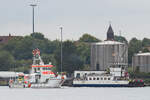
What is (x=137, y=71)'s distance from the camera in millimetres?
189125

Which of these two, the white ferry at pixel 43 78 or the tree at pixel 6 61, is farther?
the tree at pixel 6 61

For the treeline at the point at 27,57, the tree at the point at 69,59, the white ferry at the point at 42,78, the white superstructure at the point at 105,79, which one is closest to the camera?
the white ferry at the point at 42,78

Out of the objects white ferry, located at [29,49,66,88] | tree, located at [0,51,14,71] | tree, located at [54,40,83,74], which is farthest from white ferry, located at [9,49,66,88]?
tree, located at [54,40,83,74]

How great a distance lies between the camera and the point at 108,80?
509 ft

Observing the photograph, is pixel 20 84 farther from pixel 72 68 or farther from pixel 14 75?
pixel 72 68

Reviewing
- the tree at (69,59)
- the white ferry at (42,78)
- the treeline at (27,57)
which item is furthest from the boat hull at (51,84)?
the tree at (69,59)

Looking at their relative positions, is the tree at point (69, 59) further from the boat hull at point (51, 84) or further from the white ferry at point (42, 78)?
the boat hull at point (51, 84)

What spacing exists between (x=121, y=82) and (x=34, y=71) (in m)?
21.4

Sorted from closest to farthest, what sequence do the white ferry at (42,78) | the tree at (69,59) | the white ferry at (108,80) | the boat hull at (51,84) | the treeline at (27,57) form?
the boat hull at (51,84) < the white ferry at (42,78) < the white ferry at (108,80) < the treeline at (27,57) < the tree at (69,59)

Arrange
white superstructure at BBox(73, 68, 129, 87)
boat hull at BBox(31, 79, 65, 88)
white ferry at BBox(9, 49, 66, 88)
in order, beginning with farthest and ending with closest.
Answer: white superstructure at BBox(73, 68, 129, 87) → white ferry at BBox(9, 49, 66, 88) → boat hull at BBox(31, 79, 65, 88)

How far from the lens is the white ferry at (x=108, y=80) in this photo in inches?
6058

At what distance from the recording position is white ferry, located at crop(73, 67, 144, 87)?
15388 centimetres

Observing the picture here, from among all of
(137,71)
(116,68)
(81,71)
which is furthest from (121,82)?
(137,71)

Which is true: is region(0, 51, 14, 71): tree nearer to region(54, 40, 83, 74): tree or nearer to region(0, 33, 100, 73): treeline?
region(0, 33, 100, 73): treeline
